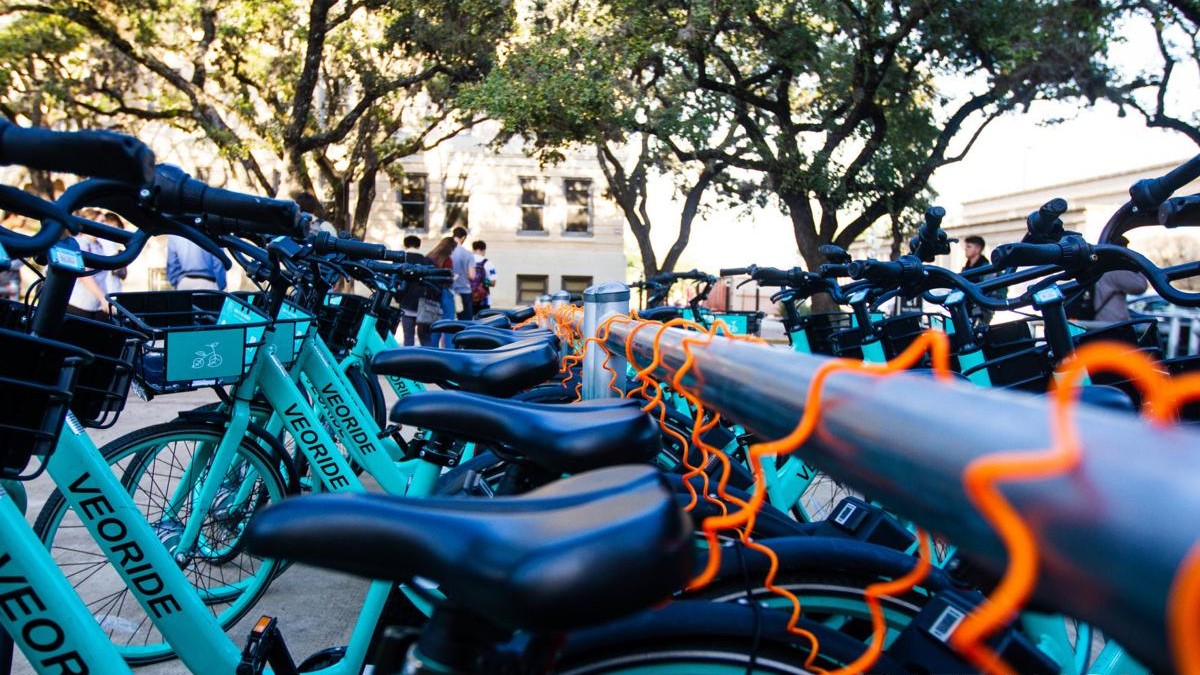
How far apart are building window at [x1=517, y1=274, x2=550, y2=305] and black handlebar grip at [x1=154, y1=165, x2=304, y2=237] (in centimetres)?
2509

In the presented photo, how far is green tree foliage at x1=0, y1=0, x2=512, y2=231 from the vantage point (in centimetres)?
1527

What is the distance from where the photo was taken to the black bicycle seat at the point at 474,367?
7.98 ft

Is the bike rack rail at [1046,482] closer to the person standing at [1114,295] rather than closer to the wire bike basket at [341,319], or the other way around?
the wire bike basket at [341,319]

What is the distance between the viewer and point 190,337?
269cm

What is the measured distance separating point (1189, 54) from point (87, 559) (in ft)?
48.6

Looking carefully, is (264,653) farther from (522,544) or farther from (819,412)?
(819,412)

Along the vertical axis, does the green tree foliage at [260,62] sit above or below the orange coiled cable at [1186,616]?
above

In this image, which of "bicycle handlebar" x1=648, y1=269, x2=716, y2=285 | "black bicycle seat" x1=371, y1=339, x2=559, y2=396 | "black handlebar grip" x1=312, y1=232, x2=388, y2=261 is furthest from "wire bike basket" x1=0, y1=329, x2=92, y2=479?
"bicycle handlebar" x1=648, y1=269, x2=716, y2=285

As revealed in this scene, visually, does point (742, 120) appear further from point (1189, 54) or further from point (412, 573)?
point (412, 573)

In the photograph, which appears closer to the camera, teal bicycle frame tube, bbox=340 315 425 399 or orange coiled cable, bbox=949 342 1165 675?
orange coiled cable, bbox=949 342 1165 675

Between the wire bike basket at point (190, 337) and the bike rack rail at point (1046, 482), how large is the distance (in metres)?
2.14

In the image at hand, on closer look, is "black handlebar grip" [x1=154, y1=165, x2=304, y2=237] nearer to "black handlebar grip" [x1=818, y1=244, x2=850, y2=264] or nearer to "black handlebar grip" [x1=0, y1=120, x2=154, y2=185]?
"black handlebar grip" [x1=0, y1=120, x2=154, y2=185]

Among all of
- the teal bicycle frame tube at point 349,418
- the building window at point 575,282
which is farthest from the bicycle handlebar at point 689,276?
the building window at point 575,282

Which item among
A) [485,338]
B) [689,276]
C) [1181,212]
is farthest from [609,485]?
[689,276]
